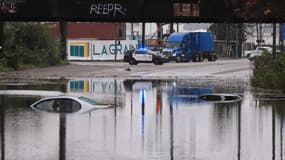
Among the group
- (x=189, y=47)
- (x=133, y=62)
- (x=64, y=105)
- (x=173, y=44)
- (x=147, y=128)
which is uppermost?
(x=173, y=44)

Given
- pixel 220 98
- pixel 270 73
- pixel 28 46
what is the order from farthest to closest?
pixel 28 46, pixel 270 73, pixel 220 98

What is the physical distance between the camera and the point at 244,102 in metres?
33.9

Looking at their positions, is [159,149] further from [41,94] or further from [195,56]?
[195,56]

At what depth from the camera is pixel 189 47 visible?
82312 mm

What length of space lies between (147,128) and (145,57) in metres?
49.9

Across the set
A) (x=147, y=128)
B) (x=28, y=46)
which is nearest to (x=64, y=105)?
(x=147, y=128)

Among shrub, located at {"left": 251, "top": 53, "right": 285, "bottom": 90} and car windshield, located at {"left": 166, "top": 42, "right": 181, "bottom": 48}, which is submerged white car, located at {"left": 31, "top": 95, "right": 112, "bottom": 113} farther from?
car windshield, located at {"left": 166, "top": 42, "right": 181, "bottom": 48}

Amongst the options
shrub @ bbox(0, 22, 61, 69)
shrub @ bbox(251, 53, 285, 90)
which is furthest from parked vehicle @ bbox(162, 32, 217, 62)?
shrub @ bbox(251, 53, 285, 90)

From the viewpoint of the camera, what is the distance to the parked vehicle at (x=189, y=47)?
81.5 meters

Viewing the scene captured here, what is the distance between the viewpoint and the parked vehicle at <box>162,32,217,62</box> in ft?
267

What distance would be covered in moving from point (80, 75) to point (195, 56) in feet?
98.8

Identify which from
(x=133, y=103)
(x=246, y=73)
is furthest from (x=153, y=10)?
(x=246, y=73)

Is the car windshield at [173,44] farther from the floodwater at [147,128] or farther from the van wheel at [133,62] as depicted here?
the floodwater at [147,128]

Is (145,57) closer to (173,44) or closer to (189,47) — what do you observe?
(173,44)
